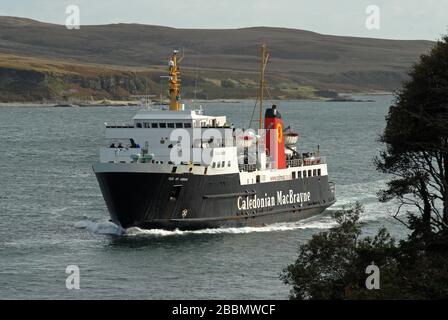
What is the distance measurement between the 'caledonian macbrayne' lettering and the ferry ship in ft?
0.18

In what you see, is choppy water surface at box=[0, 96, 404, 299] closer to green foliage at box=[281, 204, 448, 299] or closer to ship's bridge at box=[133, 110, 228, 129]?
ship's bridge at box=[133, 110, 228, 129]

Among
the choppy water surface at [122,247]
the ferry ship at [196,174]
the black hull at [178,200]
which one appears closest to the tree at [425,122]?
the choppy water surface at [122,247]

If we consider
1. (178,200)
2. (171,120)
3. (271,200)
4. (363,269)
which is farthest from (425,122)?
(271,200)

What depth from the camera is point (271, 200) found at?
220 ft

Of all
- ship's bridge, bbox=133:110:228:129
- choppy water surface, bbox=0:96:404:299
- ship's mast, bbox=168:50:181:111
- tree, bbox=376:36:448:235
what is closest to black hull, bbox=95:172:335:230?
choppy water surface, bbox=0:96:404:299

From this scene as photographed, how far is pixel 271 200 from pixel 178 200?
29.8ft

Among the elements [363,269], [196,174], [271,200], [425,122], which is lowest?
[271,200]

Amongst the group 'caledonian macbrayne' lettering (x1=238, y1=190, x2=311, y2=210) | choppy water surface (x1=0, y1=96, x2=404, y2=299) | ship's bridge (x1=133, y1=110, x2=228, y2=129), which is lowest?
choppy water surface (x1=0, y1=96, x2=404, y2=299)

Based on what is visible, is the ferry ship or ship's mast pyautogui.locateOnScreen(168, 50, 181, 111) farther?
ship's mast pyautogui.locateOnScreen(168, 50, 181, 111)

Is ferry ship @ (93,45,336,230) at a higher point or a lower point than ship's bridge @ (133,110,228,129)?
lower

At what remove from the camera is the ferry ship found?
58.9 m

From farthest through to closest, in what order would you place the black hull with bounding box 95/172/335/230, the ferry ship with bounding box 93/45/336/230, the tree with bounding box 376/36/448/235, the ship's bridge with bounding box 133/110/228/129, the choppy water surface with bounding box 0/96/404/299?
1. the ship's bridge with bounding box 133/110/228/129
2. the ferry ship with bounding box 93/45/336/230
3. the black hull with bounding box 95/172/335/230
4. the choppy water surface with bounding box 0/96/404/299
5. the tree with bounding box 376/36/448/235

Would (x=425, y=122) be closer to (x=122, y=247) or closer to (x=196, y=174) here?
(x=122, y=247)

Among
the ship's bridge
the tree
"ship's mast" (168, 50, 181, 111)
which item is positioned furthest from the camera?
"ship's mast" (168, 50, 181, 111)
